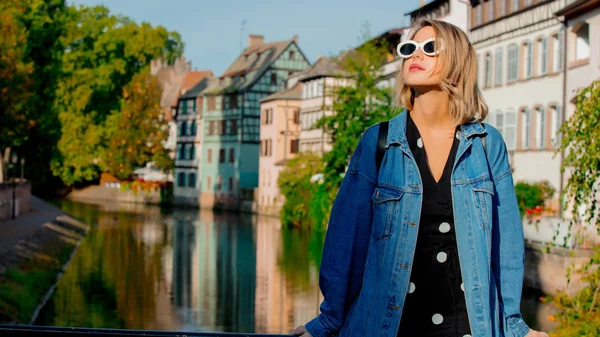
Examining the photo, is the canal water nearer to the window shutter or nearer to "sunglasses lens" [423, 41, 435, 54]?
the window shutter

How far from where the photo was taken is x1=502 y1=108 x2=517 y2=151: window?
117 feet

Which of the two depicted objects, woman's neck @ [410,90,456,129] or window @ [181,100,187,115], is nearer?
woman's neck @ [410,90,456,129]

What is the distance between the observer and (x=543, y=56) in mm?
33500

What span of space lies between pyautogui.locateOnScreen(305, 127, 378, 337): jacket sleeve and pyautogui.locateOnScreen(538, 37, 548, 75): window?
30.8 metres

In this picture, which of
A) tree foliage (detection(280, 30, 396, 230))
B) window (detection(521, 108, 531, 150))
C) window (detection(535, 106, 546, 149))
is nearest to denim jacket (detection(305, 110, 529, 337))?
Result: window (detection(535, 106, 546, 149))

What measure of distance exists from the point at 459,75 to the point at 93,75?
232ft

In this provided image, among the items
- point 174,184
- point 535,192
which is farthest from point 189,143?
point 535,192

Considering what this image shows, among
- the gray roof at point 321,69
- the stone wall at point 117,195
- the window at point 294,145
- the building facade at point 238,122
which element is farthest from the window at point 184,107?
the gray roof at point 321,69

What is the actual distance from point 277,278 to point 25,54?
30.4 m

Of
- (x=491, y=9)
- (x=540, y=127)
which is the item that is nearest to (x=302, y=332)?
(x=540, y=127)

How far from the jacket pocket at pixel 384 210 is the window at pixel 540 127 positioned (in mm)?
30643

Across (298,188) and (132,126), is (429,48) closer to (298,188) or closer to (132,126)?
(298,188)

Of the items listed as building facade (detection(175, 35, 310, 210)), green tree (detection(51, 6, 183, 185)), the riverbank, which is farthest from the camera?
building facade (detection(175, 35, 310, 210))

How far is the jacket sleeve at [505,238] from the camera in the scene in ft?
10.8
